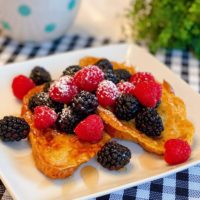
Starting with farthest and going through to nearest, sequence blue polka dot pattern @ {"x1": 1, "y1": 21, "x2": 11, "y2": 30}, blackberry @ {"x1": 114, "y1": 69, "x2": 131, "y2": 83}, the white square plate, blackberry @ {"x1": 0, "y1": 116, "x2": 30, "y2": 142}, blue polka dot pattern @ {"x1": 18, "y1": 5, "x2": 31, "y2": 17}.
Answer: blue polka dot pattern @ {"x1": 1, "y1": 21, "x2": 11, "y2": 30} < blue polka dot pattern @ {"x1": 18, "y1": 5, "x2": 31, "y2": 17} < blackberry @ {"x1": 114, "y1": 69, "x2": 131, "y2": 83} < blackberry @ {"x1": 0, "y1": 116, "x2": 30, "y2": 142} < the white square plate

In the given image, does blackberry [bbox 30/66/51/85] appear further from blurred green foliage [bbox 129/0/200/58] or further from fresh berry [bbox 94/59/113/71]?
blurred green foliage [bbox 129/0/200/58]

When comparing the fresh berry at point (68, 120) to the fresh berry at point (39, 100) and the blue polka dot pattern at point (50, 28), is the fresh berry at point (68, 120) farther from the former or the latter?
the blue polka dot pattern at point (50, 28)

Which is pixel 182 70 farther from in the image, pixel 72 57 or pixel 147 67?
pixel 72 57

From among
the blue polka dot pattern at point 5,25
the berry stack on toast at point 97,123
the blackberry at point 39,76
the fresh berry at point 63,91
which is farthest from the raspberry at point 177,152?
the blue polka dot pattern at point 5,25

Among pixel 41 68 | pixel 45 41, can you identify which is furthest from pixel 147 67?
pixel 45 41

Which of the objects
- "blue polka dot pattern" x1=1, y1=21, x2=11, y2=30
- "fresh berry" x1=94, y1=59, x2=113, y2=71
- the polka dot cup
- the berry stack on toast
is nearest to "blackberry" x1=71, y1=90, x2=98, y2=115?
the berry stack on toast

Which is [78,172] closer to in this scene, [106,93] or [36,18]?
[106,93]

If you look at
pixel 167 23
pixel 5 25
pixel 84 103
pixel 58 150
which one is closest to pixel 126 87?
pixel 84 103
